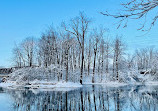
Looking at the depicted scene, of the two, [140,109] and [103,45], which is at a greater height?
[103,45]

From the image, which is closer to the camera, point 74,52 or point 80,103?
point 80,103

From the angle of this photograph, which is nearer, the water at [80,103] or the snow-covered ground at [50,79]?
the water at [80,103]

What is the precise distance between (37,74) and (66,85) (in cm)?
849

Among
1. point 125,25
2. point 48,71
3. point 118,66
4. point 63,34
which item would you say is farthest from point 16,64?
point 125,25

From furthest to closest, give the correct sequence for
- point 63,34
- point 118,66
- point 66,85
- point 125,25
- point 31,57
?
point 31,57, point 118,66, point 63,34, point 66,85, point 125,25

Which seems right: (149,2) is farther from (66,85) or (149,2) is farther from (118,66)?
(118,66)

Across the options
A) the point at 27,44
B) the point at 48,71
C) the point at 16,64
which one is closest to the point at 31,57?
the point at 27,44

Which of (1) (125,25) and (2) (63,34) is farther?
(2) (63,34)

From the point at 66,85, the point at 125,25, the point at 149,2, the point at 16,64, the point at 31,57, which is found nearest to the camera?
the point at 149,2

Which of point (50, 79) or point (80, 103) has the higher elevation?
point (80, 103)

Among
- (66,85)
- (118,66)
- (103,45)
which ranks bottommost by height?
(66,85)

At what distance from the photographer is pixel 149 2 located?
3.08 metres

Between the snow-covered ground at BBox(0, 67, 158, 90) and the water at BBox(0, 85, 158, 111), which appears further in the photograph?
the snow-covered ground at BBox(0, 67, 158, 90)

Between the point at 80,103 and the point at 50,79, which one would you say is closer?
the point at 80,103
